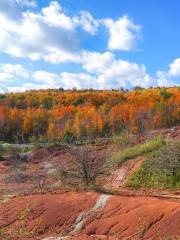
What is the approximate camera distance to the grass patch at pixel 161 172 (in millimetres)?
18984

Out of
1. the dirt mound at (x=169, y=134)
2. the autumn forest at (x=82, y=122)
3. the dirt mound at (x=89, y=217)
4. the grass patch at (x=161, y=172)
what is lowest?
the dirt mound at (x=89, y=217)

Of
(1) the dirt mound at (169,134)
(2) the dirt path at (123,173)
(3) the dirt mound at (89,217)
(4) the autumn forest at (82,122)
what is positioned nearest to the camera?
(3) the dirt mound at (89,217)

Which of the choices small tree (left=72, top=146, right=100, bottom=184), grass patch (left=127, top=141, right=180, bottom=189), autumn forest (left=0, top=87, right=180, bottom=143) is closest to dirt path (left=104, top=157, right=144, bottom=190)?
grass patch (left=127, top=141, right=180, bottom=189)

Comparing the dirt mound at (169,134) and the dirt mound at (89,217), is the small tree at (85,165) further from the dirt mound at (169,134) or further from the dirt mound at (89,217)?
the dirt mound at (169,134)

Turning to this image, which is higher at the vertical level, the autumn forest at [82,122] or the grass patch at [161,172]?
the autumn forest at [82,122]

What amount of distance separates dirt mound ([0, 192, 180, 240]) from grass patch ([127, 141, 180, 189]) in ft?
18.7

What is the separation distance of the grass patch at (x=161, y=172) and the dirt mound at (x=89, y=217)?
5.69m

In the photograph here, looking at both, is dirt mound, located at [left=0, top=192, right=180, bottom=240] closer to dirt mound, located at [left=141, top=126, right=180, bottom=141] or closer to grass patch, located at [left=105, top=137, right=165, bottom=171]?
grass patch, located at [left=105, top=137, right=165, bottom=171]

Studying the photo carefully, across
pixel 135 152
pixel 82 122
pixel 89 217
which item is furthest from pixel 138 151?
pixel 82 122

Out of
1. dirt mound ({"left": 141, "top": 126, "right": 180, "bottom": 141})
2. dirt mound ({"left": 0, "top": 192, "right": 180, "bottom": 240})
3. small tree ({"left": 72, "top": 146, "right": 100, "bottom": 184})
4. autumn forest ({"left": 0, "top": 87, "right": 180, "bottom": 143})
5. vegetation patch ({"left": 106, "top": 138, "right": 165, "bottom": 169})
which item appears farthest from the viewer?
autumn forest ({"left": 0, "top": 87, "right": 180, "bottom": 143})

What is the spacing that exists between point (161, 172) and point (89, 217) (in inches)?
307

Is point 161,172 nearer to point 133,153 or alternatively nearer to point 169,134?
point 133,153

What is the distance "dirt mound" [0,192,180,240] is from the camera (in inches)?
449

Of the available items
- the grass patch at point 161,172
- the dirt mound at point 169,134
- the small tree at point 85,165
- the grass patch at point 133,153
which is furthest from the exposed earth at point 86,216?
the dirt mound at point 169,134
